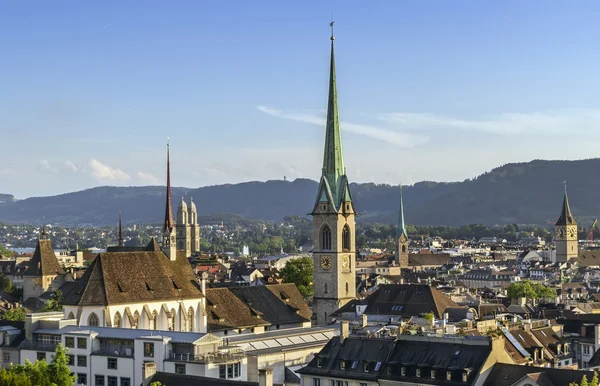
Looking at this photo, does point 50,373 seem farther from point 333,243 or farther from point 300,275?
point 300,275

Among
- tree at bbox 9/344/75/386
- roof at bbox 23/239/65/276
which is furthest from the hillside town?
roof at bbox 23/239/65/276

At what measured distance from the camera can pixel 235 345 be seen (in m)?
72.6

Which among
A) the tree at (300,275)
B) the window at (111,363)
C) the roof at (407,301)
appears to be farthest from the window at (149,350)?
the tree at (300,275)

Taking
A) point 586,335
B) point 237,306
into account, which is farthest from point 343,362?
point 237,306

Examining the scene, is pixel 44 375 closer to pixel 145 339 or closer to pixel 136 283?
pixel 145 339

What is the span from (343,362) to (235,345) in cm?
1439

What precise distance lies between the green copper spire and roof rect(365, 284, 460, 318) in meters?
10.3

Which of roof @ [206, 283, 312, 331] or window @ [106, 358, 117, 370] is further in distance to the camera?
roof @ [206, 283, 312, 331]

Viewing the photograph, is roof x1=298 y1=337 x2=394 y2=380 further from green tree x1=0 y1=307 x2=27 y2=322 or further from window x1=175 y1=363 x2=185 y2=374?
green tree x1=0 y1=307 x2=27 y2=322

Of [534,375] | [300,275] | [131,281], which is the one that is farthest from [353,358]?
[300,275]

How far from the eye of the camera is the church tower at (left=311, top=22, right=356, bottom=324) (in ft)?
339

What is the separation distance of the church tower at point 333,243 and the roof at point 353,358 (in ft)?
135

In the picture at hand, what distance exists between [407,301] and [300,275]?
122 ft

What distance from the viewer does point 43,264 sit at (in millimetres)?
136875
